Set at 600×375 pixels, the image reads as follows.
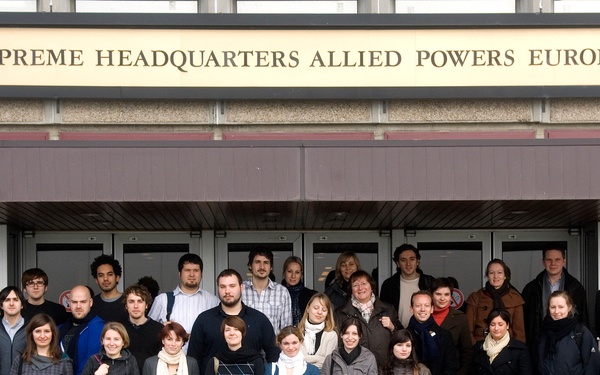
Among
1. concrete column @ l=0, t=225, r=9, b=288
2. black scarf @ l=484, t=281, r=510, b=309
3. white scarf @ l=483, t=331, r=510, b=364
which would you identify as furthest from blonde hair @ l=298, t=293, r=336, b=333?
concrete column @ l=0, t=225, r=9, b=288

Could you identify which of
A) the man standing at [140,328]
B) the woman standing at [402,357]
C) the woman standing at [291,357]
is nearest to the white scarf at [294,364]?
the woman standing at [291,357]

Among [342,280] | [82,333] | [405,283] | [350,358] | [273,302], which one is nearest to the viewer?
[350,358]

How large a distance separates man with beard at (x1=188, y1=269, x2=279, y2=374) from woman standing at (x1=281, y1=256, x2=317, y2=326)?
1.26 metres

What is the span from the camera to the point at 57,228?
14.5 m

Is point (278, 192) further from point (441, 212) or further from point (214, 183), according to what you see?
point (441, 212)

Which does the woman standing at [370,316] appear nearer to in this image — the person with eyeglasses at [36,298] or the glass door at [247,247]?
the person with eyeglasses at [36,298]

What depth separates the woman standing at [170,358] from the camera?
33.0 ft

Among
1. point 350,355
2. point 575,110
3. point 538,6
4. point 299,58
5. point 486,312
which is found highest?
point 538,6

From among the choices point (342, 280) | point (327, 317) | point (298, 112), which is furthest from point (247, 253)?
point (327, 317)

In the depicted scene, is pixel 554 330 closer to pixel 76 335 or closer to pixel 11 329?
pixel 76 335

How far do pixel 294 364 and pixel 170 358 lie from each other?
1055mm

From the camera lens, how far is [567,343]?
1080 cm

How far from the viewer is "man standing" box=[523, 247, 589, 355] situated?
12297 mm

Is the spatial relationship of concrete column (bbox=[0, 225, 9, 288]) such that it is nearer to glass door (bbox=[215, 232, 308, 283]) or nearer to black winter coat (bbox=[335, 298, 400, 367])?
glass door (bbox=[215, 232, 308, 283])
